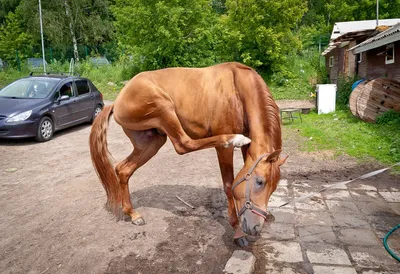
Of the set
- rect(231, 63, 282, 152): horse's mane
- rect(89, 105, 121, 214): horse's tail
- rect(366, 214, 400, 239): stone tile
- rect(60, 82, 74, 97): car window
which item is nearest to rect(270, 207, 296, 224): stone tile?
rect(366, 214, 400, 239): stone tile

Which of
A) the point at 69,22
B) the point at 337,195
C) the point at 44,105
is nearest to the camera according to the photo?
the point at 337,195

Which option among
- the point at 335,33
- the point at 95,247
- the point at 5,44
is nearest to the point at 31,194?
the point at 95,247

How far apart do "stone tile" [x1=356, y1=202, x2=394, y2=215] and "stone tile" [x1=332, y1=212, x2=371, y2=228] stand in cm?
21

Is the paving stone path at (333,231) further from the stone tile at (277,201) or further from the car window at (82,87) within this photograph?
the car window at (82,87)

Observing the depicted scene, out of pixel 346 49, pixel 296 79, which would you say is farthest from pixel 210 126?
pixel 296 79

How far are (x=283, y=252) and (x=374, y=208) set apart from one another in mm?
1858

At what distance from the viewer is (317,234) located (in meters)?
3.75

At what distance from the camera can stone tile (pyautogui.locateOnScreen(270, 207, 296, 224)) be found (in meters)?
4.10

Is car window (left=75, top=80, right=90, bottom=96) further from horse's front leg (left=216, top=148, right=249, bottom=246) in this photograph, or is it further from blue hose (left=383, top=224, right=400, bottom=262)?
blue hose (left=383, top=224, right=400, bottom=262)

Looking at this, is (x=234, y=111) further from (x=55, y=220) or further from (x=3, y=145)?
(x=3, y=145)

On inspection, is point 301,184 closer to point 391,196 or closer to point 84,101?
point 391,196

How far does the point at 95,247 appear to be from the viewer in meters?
3.54

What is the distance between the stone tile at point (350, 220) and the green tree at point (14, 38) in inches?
1246

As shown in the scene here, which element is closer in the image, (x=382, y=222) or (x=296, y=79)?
(x=382, y=222)
